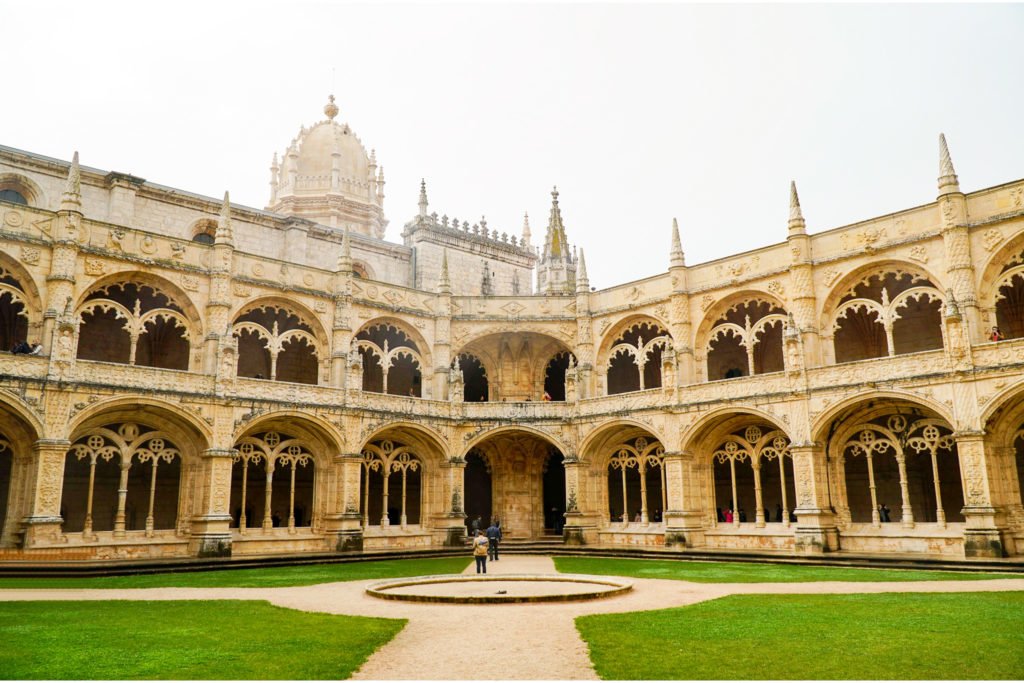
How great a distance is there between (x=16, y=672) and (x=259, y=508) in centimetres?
2515

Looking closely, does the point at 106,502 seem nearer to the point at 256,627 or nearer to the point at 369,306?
the point at 369,306

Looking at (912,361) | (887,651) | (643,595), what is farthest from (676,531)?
(887,651)

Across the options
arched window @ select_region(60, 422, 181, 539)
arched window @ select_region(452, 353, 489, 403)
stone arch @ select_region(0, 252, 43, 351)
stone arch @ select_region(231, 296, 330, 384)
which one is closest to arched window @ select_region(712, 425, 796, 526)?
arched window @ select_region(452, 353, 489, 403)

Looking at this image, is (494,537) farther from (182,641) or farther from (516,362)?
(182,641)

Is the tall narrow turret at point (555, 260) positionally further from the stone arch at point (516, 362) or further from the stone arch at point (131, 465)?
the stone arch at point (131, 465)

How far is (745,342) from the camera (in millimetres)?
29578

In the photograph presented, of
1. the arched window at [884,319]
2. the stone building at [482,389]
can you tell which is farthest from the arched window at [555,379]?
the arched window at [884,319]

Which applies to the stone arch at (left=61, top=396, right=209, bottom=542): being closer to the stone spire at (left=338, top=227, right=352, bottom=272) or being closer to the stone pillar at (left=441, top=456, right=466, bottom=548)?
the stone spire at (left=338, top=227, right=352, bottom=272)

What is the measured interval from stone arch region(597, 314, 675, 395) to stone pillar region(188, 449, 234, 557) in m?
15.6

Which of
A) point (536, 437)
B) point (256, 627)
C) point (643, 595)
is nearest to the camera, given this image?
point (256, 627)

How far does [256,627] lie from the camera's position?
11711 millimetres

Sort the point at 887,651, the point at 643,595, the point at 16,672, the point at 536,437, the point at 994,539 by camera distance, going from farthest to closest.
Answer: the point at 536,437, the point at 994,539, the point at 643,595, the point at 887,651, the point at 16,672

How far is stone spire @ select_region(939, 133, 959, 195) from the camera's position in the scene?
25.2m

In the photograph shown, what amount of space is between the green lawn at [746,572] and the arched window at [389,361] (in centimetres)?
1176
